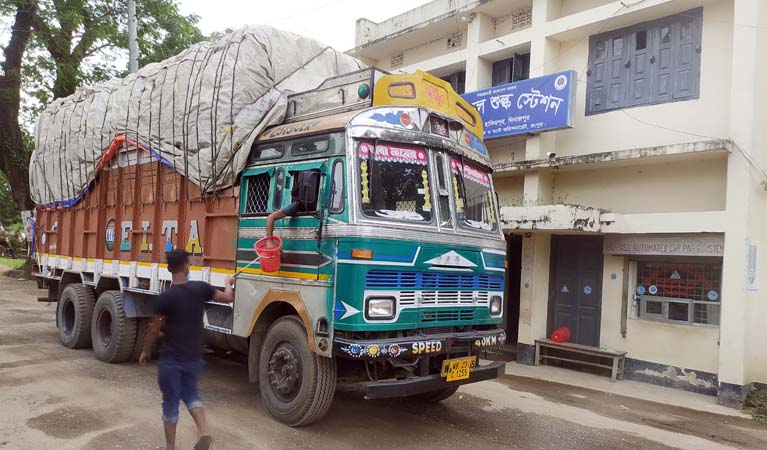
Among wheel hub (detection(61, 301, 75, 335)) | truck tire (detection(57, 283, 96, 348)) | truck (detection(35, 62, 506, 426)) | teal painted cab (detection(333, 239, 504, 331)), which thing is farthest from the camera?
wheel hub (detection(61, 301, 75, 335))

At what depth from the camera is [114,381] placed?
21.5ft

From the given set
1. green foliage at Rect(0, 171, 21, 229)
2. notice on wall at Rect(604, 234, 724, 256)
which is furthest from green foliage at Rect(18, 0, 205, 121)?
green foliage at Rect(0, 171, 21, 229)

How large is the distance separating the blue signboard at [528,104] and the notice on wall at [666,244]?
2.08 m

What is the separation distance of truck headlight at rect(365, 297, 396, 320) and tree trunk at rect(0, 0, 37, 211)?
16.8 m

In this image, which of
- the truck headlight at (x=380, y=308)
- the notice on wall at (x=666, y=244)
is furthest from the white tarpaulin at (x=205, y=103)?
the notice on wall at (x=666, y=244)

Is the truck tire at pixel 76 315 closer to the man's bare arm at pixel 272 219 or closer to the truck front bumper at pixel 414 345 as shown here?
the man's bare arm at pixel 272 219

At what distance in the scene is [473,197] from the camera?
18.7 feet

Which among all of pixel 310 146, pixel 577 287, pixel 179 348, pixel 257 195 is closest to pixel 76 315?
pixel 257 195

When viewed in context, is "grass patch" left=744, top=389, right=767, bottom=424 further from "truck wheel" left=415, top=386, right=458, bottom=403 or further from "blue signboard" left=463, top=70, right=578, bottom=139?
"blue signboard" left=463, top=70, right=578, bottom=139

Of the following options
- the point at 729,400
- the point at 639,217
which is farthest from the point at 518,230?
the point at 729,400

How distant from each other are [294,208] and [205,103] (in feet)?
7.41

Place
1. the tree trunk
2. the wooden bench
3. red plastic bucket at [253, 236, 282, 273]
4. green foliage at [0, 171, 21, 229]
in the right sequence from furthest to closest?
1. green foliage at [0, 171, 21, 229]
2. the tree trunk
3. the wooden bench
4. red plastic bucket at [253, 236, 282, 273]

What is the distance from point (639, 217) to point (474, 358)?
4.69 m

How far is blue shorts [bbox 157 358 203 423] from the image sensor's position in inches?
159
